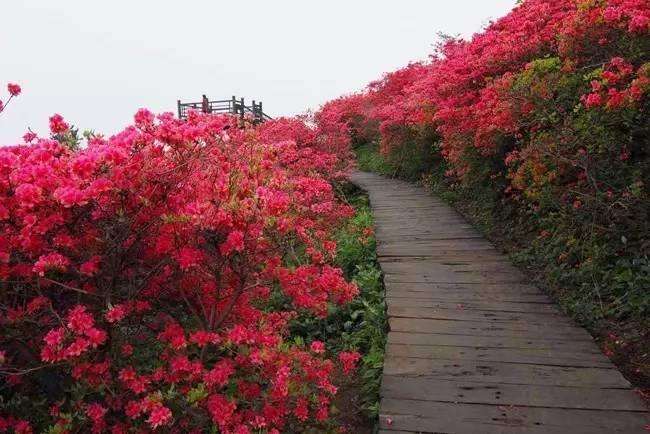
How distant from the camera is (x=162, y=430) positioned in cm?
242

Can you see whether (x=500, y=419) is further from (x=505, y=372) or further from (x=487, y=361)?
(x=487, y=361)

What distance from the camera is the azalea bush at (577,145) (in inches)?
158

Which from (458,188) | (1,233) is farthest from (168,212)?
(458,188)

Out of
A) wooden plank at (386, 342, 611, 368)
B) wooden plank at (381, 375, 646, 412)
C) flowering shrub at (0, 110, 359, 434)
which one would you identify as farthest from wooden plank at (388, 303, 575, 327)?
flowering shrub at (0, 110, 359, 434)

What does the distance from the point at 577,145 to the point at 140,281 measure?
12.8ft

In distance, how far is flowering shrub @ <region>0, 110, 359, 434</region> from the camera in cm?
218

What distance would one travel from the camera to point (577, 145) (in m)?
4.56

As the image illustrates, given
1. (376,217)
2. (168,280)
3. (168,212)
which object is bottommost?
(376,217)

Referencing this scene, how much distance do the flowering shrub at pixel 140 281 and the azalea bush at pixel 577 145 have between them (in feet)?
7.84

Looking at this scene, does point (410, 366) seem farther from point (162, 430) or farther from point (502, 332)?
point (162, 430)

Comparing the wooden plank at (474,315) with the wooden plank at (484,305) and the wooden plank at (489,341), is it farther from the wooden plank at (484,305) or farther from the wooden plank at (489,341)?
the wooden plank at (489,341)

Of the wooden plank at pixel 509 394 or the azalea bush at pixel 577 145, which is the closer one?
the wooden plank at pixel 509 394

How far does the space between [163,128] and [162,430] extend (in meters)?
1.42

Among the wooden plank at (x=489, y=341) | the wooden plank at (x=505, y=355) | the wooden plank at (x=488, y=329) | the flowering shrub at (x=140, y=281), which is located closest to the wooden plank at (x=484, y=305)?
the wooden plank at (x=488, y=329)
